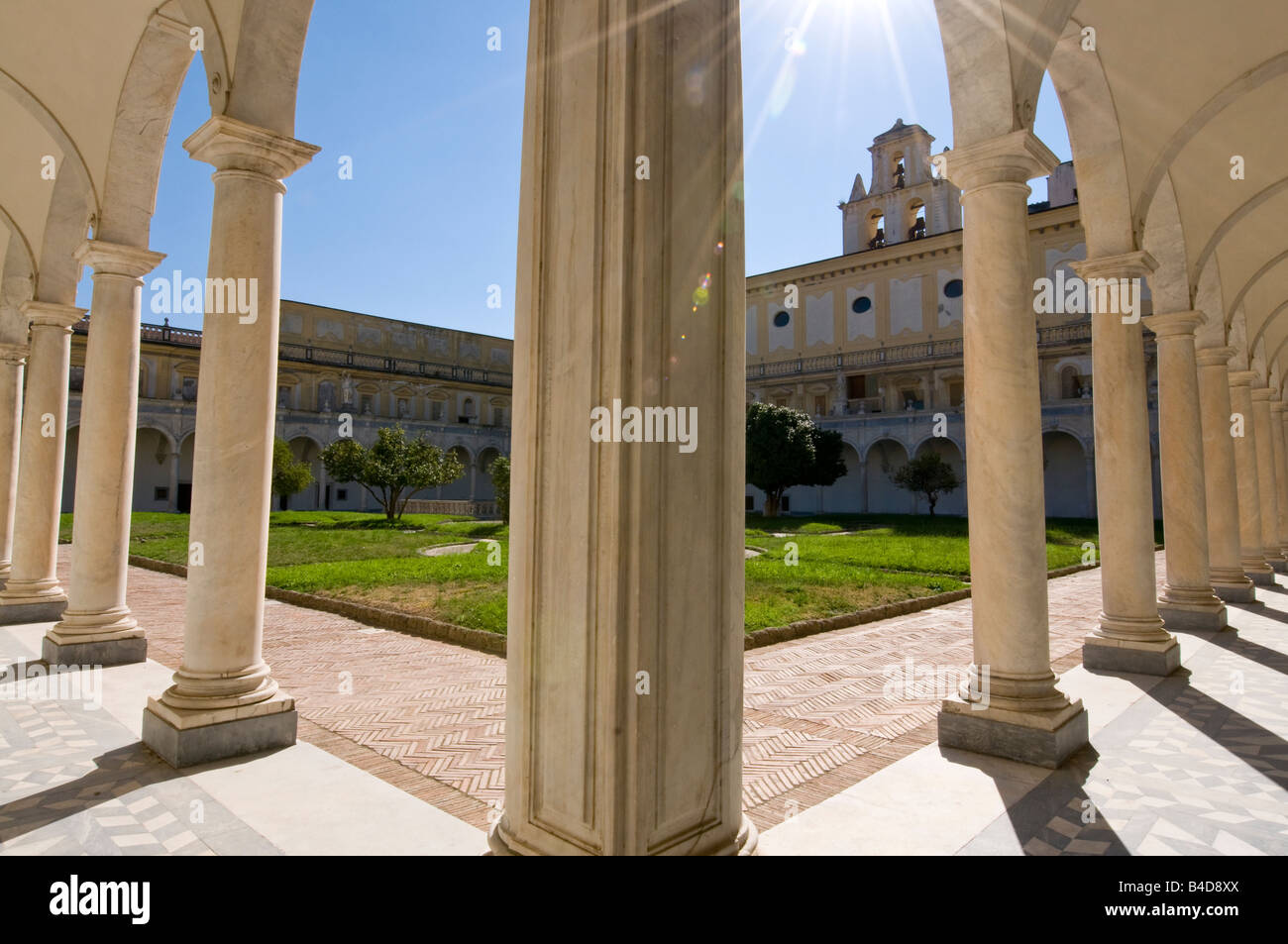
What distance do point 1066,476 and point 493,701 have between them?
35633 millimetres

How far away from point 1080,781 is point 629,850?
122 inches

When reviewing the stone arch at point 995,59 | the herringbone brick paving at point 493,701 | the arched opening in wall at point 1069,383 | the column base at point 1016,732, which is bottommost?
the herringbone brick paving at point 493,701

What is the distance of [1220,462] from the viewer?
407 inches

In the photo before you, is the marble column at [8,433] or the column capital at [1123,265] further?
the marble column at [8,433]

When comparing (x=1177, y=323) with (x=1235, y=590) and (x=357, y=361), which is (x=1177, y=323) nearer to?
(x=1235, y=590)

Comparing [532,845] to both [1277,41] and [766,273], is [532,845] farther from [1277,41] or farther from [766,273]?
[766,273]

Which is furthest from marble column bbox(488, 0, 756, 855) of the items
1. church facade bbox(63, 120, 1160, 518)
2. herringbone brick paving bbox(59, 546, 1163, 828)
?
church facade bbox(63, 120, 1160, 518)

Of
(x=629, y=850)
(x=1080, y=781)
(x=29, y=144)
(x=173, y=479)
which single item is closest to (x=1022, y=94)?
(x=1080, y=781)

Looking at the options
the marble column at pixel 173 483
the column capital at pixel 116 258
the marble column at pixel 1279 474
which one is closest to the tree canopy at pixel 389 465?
the marble column at pixel 173 483

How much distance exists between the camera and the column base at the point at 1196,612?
8.62 m

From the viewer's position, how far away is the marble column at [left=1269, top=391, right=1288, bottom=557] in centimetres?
1579

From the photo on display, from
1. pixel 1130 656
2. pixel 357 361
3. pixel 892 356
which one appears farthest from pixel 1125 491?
pixel 357 361

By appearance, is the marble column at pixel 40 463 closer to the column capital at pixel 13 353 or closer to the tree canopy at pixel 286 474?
the column capital at pixel 13 353

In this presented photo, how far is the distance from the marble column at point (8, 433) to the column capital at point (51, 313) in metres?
2.27
